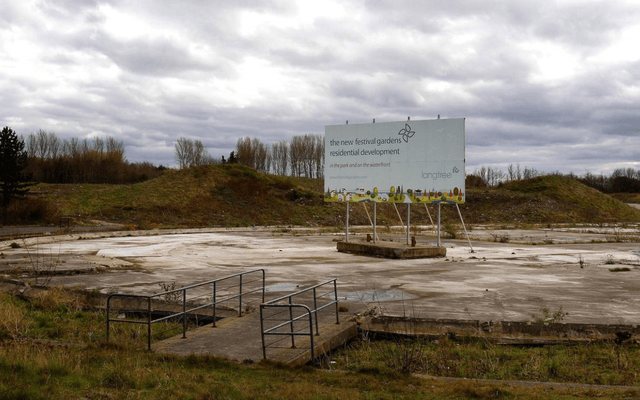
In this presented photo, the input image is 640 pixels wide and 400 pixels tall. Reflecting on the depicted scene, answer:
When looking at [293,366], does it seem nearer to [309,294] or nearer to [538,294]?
[309,294]

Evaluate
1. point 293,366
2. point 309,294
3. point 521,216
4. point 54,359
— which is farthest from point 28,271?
point 521,216

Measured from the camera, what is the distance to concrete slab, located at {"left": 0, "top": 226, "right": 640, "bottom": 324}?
39.3 feet

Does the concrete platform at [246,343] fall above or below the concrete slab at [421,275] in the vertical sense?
below

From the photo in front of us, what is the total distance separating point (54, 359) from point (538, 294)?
35.2ft

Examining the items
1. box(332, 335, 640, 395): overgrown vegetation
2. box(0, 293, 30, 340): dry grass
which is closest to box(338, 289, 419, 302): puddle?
box(332, 335, 640, 395): overgrown vegetation

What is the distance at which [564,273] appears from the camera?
57.8 feet

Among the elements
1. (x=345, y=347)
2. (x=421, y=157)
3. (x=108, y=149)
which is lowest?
(x=345, y=347)

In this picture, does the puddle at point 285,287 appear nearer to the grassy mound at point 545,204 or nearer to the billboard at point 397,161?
the billboard at point 397,161

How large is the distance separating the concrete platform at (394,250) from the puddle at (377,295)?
8959 millimetres

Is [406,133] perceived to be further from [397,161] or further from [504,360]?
[504,360]

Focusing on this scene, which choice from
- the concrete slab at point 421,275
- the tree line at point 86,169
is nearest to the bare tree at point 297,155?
the tree line at point 86,169

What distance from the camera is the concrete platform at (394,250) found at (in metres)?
23.0

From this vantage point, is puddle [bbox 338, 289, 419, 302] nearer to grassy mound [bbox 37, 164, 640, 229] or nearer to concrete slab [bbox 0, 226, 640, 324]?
concrete slab [bbox 0, 226, 640, 324]

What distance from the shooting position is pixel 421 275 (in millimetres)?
17391
